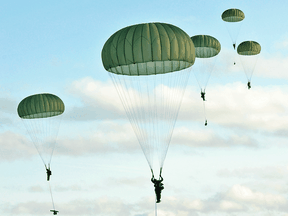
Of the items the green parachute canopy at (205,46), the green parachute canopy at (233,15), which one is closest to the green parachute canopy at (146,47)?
the green parachute canopy at (205,46)

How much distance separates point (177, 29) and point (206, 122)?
2588cm

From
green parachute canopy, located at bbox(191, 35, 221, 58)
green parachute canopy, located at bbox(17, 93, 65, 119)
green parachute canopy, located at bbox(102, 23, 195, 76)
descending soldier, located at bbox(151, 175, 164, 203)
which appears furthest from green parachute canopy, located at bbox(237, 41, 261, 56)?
descending soldier, located at bbox(151, 175, 164, 203)

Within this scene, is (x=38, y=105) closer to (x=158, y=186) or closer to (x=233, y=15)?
(x=158, y=186)

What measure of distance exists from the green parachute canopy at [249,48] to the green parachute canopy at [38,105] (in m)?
29.1

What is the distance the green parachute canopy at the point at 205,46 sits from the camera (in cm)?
5644

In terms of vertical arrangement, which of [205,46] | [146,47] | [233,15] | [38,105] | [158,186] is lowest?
[158,186]

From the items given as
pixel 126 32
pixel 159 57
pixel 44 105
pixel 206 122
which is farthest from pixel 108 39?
pixel 206 122

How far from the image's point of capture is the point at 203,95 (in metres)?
59.5

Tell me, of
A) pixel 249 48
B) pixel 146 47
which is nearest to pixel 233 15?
pixel 249 48

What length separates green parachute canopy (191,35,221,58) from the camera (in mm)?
56438

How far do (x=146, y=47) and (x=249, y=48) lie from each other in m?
35.2

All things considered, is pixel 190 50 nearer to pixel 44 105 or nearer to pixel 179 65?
pixel 179 65

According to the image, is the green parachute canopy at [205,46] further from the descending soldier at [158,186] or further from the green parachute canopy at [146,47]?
the descending soldier at [158,186]

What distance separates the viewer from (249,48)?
218 feet
